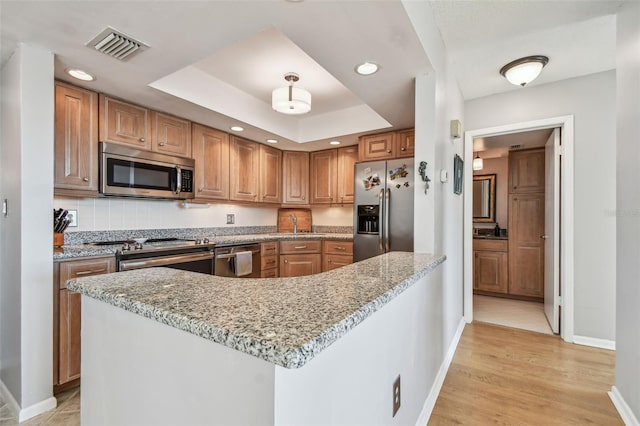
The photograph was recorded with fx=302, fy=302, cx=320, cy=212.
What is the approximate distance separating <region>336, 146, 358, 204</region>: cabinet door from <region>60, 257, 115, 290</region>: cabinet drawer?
267cm

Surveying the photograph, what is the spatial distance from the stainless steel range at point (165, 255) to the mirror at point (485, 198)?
4.10 metres

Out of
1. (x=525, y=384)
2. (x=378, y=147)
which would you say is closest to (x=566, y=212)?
(x=525, y=384)

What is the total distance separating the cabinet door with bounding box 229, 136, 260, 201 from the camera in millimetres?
3535

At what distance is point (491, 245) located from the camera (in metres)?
4.37

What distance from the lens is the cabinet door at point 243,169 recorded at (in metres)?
3.54

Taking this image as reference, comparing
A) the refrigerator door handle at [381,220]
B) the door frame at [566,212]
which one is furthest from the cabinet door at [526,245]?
the refrigerator door handle at [381,220]

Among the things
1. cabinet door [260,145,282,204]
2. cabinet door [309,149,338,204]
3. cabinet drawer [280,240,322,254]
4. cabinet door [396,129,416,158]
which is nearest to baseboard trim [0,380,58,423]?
cabinet drawer [280,240,322,254]

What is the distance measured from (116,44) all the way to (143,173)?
1182mm

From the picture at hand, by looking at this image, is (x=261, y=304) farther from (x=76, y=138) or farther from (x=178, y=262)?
(x=76, y=138)

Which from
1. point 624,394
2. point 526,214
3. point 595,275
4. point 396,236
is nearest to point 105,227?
point 396,236

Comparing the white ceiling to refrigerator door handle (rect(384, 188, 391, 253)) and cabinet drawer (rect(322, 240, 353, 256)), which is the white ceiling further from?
cabinet drawer (rect(322, 240, 353, 256))

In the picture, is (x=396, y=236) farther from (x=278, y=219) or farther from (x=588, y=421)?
(x=278, y=219)

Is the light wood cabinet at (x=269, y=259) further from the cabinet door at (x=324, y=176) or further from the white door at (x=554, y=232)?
the white door at (x=554, y=232)

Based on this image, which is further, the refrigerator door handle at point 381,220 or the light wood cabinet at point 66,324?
the refrigerator door handle at point 381,220
